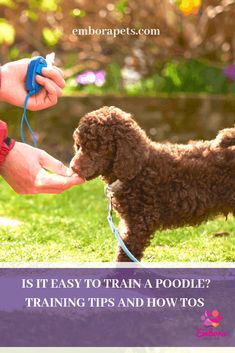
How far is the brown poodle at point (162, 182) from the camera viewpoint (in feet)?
12.4

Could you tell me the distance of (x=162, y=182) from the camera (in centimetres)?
386

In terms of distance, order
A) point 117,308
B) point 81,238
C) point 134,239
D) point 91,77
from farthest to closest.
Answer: point 91,77 → point 81,238 → point 134,239 → point 117,308

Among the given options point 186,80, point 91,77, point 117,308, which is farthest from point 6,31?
point 117,308

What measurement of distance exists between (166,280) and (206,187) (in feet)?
1.79

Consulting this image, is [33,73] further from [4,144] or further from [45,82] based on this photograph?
[4,144]

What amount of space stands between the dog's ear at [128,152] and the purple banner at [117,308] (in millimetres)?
517

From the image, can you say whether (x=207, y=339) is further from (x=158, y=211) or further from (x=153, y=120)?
(x=153, y=120)

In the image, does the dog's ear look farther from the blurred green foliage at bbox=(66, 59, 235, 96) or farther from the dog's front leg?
the blurred green foliage at bbox=(66, 59, 235, 96)

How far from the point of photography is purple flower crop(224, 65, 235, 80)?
8.41 m

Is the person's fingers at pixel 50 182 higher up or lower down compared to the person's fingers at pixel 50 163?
lower down

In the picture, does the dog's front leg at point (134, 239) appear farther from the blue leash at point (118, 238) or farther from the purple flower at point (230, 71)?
the purple flower at point (230, 71)

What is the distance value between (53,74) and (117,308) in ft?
3.62

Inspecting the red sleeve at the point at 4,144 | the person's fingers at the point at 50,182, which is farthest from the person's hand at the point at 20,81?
the person's fingers at the point at 50,182

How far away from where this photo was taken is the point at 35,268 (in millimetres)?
4016
